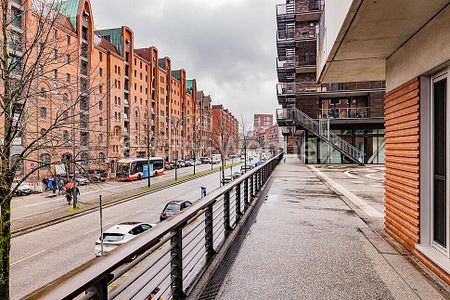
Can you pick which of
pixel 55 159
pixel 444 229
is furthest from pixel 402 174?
pixel 55 159

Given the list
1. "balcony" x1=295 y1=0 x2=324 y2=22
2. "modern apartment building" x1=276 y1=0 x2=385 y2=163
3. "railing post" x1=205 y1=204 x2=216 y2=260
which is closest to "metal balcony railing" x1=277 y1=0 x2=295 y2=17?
"modern apartment building" x1=276 y1=0 x2=385 y2=163

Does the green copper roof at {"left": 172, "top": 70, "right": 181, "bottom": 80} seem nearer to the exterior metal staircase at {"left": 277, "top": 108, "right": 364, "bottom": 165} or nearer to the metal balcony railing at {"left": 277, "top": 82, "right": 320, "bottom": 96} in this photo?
the metal balcony railing at {"left": 277, "top": 82, "right": 320, "bottom": 96}

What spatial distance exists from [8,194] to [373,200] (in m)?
10.9

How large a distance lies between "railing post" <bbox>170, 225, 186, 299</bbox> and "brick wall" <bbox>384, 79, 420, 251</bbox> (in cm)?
356

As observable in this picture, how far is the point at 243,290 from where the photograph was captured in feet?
11.2

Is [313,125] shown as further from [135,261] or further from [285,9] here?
[135,261]

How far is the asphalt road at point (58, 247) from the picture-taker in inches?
410

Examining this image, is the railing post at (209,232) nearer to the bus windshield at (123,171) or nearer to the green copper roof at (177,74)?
the bus windshield at (123,171)

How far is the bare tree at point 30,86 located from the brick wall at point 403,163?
9.14 m

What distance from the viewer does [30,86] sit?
880 cm

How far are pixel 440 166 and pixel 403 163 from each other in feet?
2.83

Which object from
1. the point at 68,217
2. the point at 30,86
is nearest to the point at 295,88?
the point at 68,217

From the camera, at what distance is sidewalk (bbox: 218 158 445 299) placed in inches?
133

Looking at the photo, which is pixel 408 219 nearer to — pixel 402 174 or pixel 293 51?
pixel 402 174
